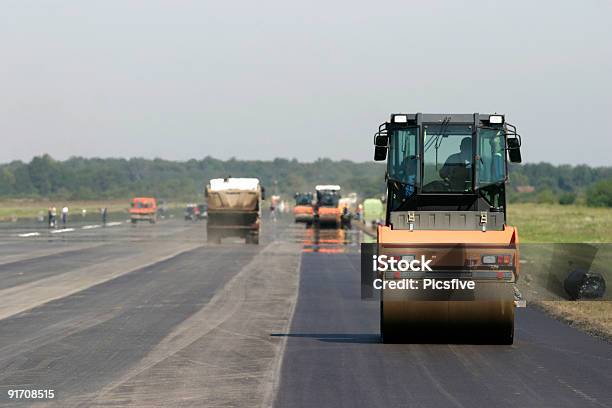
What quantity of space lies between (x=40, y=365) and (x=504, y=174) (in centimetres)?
819

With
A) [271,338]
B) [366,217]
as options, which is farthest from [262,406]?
[366,217]

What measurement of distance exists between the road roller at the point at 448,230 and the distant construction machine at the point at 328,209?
207ft

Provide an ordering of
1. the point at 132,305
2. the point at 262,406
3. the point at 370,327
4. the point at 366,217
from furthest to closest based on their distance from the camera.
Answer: the point at 366,217 → the point at 132,305 → the point at 370,327 → the point at 262,406

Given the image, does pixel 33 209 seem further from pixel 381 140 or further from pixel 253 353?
pixel 253 353

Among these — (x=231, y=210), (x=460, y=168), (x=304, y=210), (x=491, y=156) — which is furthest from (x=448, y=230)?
(x=304, y=210)

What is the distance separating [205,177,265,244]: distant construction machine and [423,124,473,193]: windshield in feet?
136

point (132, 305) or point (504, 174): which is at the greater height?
point (504, 174)

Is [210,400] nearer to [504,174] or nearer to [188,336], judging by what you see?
[188,336]

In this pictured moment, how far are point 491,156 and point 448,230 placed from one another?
5.46ft

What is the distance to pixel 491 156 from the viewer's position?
18.4 meters

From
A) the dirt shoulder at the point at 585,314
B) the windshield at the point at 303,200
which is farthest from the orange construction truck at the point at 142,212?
the dirt shoulder at the point at 585,314

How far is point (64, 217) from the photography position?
91000mm

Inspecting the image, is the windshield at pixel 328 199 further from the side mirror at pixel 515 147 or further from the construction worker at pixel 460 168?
the side mirror at pixel 515 147

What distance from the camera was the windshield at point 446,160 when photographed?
18.4m
